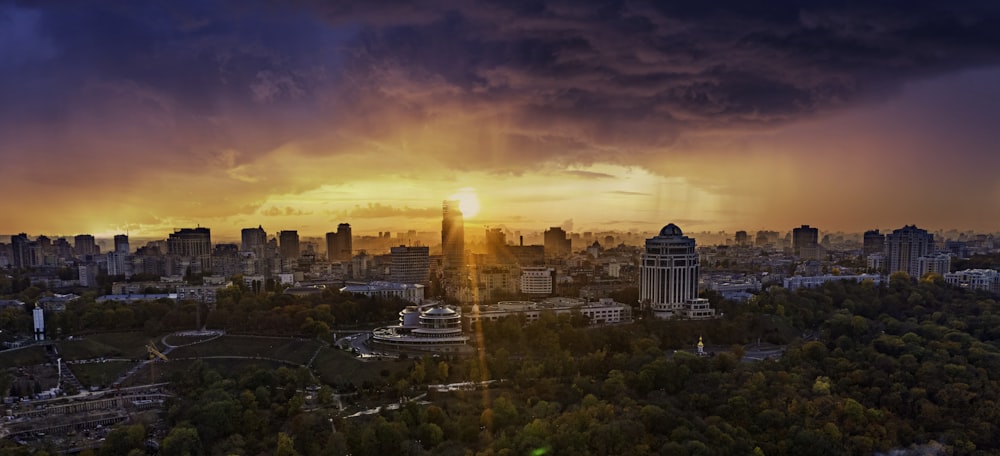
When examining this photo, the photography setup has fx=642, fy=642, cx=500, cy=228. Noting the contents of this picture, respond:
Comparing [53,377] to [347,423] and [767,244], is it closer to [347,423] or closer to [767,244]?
[347,423]

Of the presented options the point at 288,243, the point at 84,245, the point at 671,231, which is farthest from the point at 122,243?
the point at 671,231

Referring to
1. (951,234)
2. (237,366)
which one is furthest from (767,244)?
(237,366)

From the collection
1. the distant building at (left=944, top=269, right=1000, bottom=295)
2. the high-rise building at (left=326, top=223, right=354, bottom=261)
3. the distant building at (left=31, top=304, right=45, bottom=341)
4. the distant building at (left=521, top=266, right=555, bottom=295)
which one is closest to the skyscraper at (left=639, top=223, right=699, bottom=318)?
the distant building at (left=521, top=266, right=555, bottom=295)

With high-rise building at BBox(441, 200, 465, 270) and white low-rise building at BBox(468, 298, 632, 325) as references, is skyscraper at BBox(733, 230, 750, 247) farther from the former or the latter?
white low-rise building at BBox(468, 298, 632, 325)

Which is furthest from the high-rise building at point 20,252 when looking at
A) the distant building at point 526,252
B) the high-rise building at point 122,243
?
the distant building at point 526,252

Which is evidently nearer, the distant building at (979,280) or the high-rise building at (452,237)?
the distant building at (979,280)

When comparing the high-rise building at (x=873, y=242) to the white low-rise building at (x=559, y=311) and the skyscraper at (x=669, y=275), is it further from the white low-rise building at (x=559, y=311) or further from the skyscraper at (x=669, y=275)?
the white low-rise building at (x=559, y=311)

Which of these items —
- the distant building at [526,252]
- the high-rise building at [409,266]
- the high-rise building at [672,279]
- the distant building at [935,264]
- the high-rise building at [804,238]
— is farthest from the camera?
the high-rise building at [804,238]
